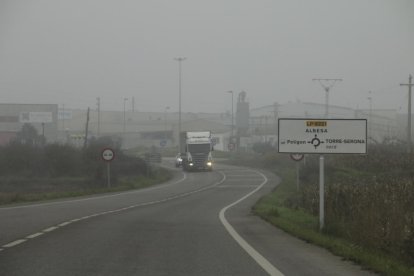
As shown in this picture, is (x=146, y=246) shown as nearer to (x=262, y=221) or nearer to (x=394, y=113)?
(x=262, y=221)

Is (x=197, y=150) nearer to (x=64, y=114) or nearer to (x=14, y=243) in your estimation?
(x=14, y=243)

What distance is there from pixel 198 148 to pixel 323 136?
50412mm

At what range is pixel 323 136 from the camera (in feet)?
50.4

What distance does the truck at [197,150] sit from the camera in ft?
215

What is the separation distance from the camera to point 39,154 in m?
53.9

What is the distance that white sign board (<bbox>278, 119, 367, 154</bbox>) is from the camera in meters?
15.3

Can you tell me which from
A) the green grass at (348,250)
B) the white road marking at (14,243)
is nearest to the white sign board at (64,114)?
the green grass at (348,250)

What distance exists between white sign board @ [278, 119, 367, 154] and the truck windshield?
5003 centimetres

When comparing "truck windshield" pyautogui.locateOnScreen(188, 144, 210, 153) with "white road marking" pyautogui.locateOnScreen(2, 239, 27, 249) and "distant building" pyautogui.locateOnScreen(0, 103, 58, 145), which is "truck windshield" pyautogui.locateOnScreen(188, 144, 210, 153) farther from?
"white road marking" pyautogui.locateOnScreen(2, 239, 27, 249)

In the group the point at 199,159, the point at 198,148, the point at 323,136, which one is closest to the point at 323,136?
the point at 323,136

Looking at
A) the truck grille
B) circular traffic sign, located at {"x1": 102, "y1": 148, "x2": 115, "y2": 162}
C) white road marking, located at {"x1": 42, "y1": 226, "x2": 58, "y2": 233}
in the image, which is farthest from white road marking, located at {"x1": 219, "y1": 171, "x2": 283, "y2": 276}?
the truck grille

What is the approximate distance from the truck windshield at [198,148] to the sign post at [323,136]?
50.0m

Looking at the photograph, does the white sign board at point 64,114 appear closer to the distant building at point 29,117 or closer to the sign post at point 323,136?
the distant building at point 29,117

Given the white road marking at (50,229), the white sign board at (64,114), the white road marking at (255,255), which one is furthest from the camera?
the white sign board at (64,114)
